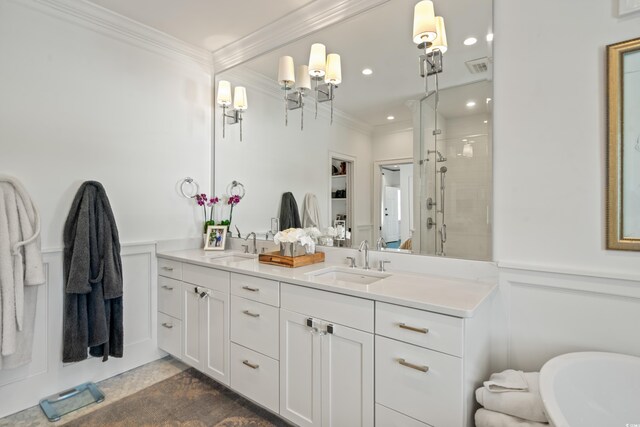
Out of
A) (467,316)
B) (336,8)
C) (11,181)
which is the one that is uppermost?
(336,8)

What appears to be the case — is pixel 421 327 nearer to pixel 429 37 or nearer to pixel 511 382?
pixel 511 382

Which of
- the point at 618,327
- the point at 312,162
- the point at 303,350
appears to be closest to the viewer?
the point at 618,327

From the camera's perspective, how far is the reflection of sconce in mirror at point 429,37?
1.71 meters

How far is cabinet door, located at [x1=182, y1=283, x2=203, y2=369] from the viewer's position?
2232 mm

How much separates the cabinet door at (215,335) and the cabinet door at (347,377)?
2.57 feet

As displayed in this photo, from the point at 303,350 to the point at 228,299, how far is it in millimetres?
651

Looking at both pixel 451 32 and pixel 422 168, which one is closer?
pixel 451 32

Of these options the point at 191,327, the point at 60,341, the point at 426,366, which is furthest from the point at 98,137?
the point at 426,366

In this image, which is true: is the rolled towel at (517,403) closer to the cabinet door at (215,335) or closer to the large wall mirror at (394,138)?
the large wall mirror at (394,138)

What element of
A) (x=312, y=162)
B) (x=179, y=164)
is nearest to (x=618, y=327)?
(x=312, y=162)

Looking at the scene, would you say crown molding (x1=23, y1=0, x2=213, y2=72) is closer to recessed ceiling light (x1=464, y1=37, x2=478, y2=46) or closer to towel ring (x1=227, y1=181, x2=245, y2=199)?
towel ring (x1=227, y1=181, x2=245, y2=199)

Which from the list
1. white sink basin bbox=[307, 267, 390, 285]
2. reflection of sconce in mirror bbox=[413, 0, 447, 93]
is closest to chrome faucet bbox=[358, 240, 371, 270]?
white sink basin bbox=[307, 267, 390, 285]

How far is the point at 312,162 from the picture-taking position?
241 cm

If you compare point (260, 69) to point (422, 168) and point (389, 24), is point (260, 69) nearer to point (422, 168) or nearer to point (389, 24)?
point (389, 24)
